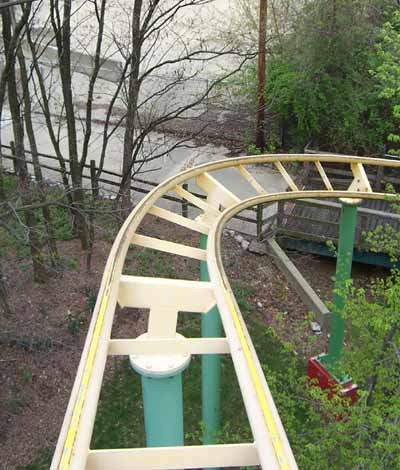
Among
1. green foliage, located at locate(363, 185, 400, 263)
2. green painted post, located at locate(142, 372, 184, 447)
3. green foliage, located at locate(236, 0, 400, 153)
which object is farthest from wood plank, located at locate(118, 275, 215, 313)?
green foliage, located at locate(236, 0, 400, 153)

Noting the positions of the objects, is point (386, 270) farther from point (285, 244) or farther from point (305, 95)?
point (305, 95)

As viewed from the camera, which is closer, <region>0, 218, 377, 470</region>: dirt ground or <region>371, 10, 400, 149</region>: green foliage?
<region>371, 10, 400, 149</region>: green foliage

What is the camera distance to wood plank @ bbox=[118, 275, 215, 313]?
10.7 feet

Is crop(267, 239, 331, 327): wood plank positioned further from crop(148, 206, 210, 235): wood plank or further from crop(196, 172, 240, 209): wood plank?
crop(148, 206, 210, 235): wood plank

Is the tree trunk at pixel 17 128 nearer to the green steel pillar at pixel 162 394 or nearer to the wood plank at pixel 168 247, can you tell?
the wood plank at pixel 168 247

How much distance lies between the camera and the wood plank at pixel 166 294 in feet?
10.7

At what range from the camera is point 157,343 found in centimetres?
295

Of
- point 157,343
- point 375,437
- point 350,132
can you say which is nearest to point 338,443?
point 375,437

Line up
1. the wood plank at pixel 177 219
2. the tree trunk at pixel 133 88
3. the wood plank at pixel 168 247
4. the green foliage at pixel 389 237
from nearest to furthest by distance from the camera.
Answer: the wood plank at pixel 168 247, the wood plank at pixel 177 219, the green foliage at pixel 389 237, the tree trunk at pixel 133 88

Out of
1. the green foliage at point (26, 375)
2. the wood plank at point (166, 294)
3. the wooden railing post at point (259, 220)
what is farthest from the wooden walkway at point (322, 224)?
the wood plank at point (166, 294)

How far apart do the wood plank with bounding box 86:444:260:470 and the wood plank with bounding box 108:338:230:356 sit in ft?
2.49

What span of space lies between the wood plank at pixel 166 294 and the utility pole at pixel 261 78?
7413mm

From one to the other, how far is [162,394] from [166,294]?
1.99ft

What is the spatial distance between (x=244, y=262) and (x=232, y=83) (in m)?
6.97
